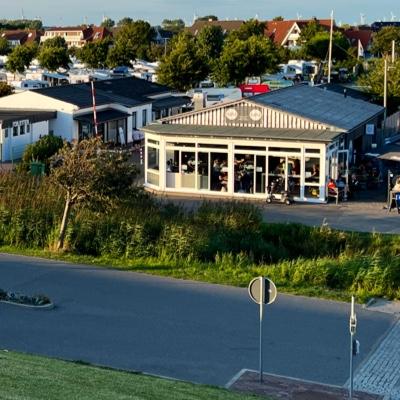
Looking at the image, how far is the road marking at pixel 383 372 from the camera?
12.9 m

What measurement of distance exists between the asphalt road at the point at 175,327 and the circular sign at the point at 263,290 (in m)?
1.32

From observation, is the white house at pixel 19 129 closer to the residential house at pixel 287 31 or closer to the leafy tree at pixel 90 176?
the leafy tree at pixel 90 176

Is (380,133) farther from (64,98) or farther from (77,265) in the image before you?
(77,265)

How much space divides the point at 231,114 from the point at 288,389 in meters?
19.7

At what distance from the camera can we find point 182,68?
62.6 m

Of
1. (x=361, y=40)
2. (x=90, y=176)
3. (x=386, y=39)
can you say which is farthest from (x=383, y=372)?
(x=361, y=40)

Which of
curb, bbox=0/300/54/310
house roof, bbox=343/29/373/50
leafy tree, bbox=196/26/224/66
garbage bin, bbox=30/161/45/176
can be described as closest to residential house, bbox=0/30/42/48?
house roof, bbox=343/29/373/50

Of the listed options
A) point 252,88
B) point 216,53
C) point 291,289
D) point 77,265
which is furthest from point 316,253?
point 216,53

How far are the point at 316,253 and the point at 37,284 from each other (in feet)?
25.8

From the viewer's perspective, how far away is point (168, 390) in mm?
10703

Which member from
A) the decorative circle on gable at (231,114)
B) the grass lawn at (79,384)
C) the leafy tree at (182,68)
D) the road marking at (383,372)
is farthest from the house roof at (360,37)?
the grass lawn at (79,384)

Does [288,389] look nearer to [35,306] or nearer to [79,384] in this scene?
[79,384]

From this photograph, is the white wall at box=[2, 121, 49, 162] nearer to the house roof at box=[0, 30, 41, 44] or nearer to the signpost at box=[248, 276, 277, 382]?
the signpost at box=[248, 276, 277, 382]

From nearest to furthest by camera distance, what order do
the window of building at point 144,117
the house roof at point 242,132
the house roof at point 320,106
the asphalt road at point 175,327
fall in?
the asphalt road at point 175,327 < the house roof at point 242,132 < the house roof at point 320,106 < the window of building at point 144,117
